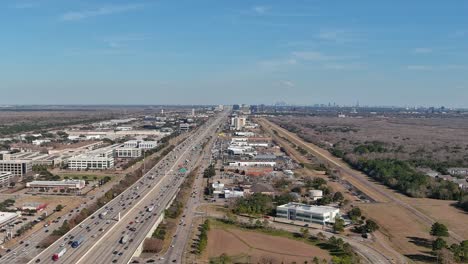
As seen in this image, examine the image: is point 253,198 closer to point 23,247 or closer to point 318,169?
point 23,247

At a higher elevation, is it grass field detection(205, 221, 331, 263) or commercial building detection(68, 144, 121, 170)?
commercial building detection(68, 144, 121, 170)

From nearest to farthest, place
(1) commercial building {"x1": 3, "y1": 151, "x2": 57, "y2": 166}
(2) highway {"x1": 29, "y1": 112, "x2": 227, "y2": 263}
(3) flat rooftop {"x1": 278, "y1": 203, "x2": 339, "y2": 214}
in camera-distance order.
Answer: (2) highway {"x1": 29, "y1": 112, "x2": 227, "y2": 263}
(3) flat rooftop {"x1": 278, "y1": 203, "x2": 339, "y2": 214}
(1) commercial building {"x1": 3, "y1": 151, "x2": 57, "y2": 166}

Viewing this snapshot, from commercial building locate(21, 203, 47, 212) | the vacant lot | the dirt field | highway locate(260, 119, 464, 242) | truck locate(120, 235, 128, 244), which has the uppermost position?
the vacant lot

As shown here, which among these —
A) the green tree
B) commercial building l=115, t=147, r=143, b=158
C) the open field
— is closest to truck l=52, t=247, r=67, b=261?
the green tree

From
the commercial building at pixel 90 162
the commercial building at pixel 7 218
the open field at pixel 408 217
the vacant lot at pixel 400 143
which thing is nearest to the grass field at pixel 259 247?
the open field at pixel 408 217

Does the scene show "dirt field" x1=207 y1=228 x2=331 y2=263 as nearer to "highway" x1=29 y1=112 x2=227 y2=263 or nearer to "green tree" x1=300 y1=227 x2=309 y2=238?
"green tree" x1=300 y1=227 x2=309 y2=238

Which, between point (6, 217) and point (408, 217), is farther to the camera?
point (408, 217)

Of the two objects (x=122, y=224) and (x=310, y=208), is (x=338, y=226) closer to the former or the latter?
(x=310, y=208)

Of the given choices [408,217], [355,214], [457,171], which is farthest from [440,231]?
[457,171]
